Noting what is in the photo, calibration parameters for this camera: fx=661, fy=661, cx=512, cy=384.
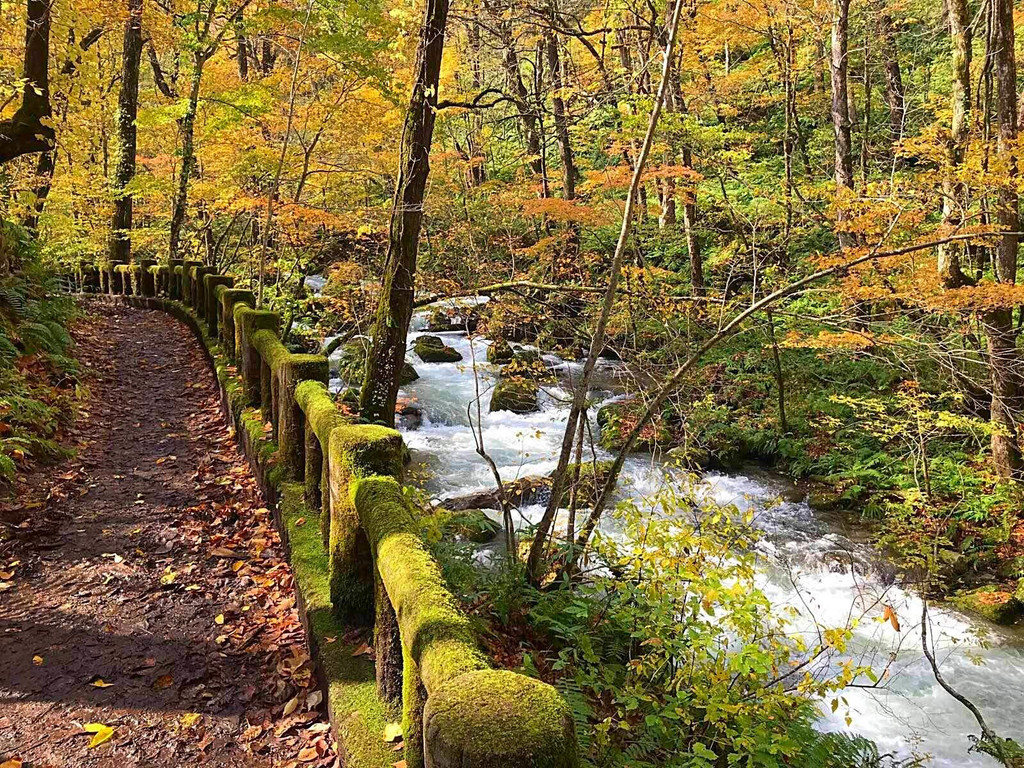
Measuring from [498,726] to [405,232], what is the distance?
548cm

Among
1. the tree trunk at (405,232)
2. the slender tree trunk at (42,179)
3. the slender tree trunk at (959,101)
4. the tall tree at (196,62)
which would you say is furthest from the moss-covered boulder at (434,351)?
the slender tree trunk at (959,101)

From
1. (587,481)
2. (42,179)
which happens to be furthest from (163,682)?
(42,179)

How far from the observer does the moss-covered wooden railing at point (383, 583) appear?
165 cm

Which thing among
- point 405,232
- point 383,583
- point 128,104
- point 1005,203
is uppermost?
→ point 128,104

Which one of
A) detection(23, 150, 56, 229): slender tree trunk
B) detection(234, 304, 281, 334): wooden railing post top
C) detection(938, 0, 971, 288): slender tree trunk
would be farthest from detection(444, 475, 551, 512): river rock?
detection(23, 150, 56, 229): slender tree trunk

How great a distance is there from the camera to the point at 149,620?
4129 millimetres

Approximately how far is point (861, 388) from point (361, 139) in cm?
1123

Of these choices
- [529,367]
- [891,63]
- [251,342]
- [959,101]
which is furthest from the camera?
[891,63]

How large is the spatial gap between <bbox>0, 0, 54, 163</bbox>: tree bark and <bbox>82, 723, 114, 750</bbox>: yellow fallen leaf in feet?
25.2

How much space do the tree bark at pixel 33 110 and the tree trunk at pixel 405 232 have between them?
17.1 feet

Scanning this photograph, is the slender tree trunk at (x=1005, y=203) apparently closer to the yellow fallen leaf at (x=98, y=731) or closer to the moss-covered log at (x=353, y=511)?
the moss-covered log at (x=353, y=511)

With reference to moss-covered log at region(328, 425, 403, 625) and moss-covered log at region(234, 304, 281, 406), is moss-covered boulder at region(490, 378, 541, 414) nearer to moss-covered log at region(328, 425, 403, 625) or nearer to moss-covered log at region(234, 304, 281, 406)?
moss-covered log at region(234, 304, 281, 406)

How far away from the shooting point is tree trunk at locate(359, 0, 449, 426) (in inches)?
A: 242

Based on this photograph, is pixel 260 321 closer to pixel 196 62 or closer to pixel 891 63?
pixel 196 62
